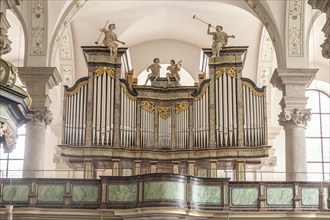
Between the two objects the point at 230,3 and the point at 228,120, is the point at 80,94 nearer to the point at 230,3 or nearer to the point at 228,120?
the point at 228,120

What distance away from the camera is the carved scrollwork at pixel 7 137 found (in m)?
12.2

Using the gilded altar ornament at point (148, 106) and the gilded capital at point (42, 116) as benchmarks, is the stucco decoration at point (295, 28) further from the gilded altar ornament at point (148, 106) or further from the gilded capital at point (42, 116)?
the gilded capital at point (42, 116)

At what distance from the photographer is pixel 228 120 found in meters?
22.3

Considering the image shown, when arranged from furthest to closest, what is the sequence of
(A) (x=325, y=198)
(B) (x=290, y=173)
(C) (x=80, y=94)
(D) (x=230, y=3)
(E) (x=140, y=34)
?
(E) (x=140, y=34)
(D) (x=230, y=3)
(C) (x=80, y=94)
(B) (x=290, y=173)
(A) (x=325, y=198)

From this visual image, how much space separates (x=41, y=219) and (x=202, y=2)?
11.0m

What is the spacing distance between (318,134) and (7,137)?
786 inches

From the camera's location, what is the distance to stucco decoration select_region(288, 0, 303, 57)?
22.3m

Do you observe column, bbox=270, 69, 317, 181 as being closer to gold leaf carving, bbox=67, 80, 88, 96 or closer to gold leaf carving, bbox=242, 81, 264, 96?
gold leaf carving, bbox=242, 81, 264, 96

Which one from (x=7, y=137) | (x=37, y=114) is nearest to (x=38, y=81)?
(x=37, y=114)

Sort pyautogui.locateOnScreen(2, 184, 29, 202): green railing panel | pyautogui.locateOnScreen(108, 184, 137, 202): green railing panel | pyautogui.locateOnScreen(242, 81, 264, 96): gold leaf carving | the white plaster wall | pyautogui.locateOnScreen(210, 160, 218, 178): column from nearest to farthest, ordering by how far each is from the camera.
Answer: pyautogui.locateOnScreen(108, 184, 137, 202): green railing panel
pyautogui.locateOnScreen(2, 184, 29, 202): green railing panel
pyautogui.locateOnScreen(210, 160, 218, 178): column
pyautogui.locateOnScreen(242, 81, 264, 96): gold leaf carving
the white plaster wall

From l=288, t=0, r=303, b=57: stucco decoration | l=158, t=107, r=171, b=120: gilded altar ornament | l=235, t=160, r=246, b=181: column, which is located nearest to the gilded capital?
l=158, t=107, r=171, b=120: gilded altar ornament

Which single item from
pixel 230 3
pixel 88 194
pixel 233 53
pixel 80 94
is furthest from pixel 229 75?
pixel 88 194

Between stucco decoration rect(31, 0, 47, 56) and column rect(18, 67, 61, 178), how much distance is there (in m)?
0.76

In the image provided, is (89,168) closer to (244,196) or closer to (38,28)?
(38,28)
